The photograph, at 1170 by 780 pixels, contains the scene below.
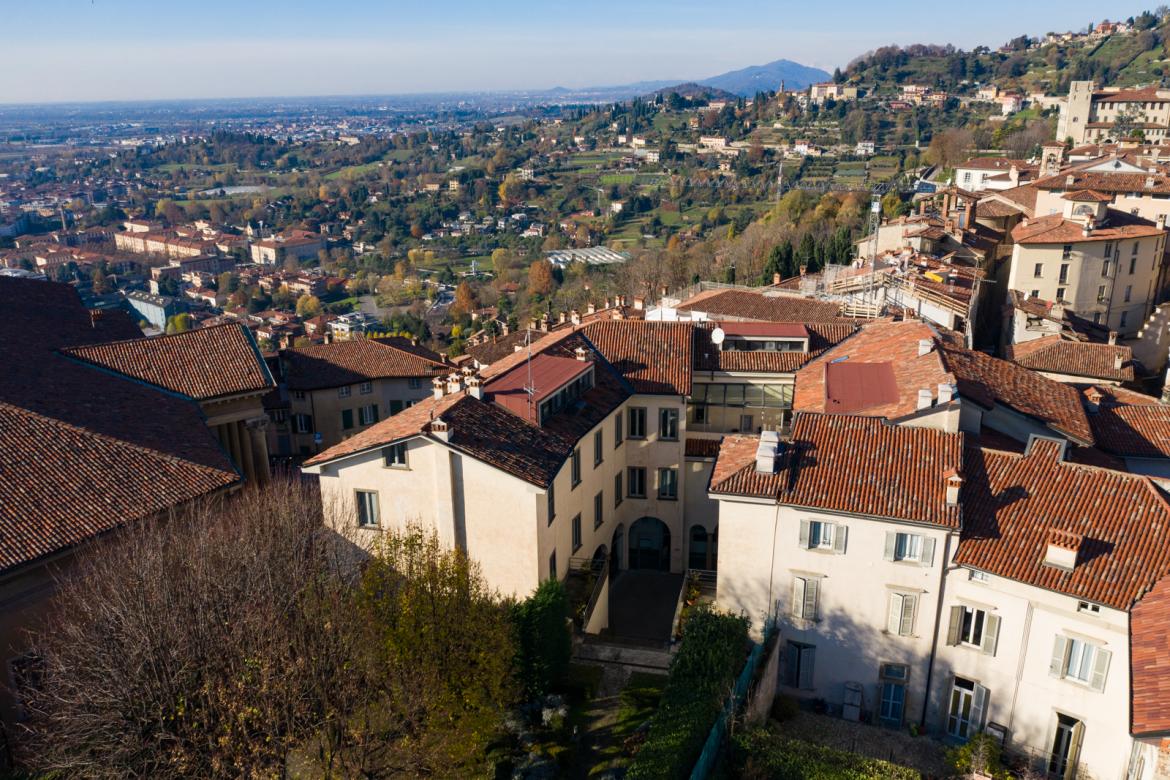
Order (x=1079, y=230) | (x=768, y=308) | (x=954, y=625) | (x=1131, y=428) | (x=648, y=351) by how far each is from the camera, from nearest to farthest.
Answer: (x=954, y=625)
(x=1131, y=428)
(x=648, y=351)
(x=768, y=308)
(x=1079, y=230)

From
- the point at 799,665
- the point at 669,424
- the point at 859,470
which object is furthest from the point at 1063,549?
the point at 669,424

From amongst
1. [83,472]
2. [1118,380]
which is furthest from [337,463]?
[1118,380]

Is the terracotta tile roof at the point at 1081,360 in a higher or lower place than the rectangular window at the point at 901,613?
higher

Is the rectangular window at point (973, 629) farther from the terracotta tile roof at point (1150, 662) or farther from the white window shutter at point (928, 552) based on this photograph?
the terracotta tile roof at point (1150, 662)

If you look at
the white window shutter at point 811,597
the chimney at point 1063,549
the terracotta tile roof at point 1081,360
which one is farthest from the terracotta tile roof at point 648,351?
the terracotta tile roof at point 1081,360

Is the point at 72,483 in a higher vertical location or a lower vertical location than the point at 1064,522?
higher

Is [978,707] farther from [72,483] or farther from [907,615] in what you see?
[72,483]

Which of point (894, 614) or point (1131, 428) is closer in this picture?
point (894, 614)
